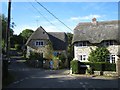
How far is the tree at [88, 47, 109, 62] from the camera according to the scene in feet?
138

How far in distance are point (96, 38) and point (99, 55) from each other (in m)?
3.79

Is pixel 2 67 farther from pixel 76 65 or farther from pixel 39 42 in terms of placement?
pixel 39 42

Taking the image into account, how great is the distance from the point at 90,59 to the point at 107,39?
415 cm

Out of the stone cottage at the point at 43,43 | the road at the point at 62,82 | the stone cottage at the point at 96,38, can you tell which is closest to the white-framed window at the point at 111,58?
the stone cottage at the point at 96,38

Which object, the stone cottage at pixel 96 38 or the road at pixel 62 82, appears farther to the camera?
the stone cottage at pixel 96 38

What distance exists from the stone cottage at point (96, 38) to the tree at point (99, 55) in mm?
1016

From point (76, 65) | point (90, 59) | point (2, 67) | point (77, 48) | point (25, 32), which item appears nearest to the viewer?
point (2, 67)

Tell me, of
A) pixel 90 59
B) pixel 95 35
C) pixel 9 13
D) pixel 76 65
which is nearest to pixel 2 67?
pixel 9 13

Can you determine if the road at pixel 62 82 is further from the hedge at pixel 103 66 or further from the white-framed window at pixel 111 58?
the white-framed window at pixel 111 58

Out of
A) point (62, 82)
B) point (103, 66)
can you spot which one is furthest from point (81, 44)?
point (62, 82)

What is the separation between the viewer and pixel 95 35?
45.3 m

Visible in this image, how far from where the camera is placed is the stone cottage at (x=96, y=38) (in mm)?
43344

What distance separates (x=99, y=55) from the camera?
1658 inches

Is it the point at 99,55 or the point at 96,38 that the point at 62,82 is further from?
the point at 96,38
